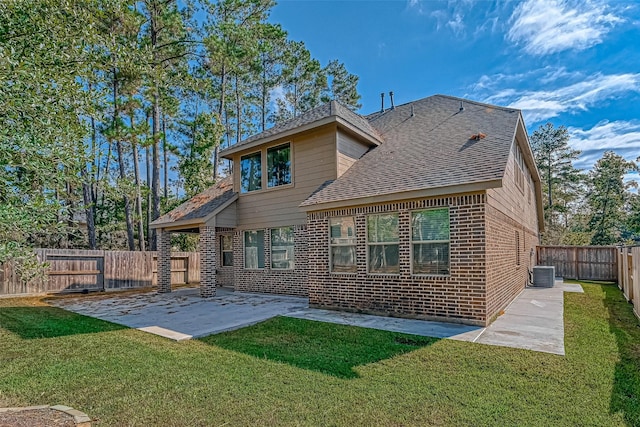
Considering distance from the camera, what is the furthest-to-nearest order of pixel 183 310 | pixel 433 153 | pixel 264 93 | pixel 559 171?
pixel 559 171, pixel 264 93, pixel 183 310, pixel 433 153

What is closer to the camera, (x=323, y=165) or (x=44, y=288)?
(x=323, y=165)

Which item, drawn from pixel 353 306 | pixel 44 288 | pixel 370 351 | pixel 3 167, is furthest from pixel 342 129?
pixel 44 288

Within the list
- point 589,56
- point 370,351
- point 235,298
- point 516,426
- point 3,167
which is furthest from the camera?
point 589,56

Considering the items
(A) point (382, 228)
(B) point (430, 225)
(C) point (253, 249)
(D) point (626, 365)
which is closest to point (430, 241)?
(B) point (430, 225)

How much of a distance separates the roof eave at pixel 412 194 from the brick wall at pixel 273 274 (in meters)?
2.13

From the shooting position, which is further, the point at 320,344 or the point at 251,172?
the point at 251,172

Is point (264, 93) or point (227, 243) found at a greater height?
point (264, 93)

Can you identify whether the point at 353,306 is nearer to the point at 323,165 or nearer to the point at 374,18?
the point at 323,165

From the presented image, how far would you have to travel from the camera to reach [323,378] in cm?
438

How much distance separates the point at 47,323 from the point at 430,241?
8.61 m

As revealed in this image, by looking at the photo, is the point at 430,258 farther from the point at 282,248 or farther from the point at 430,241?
the point at 282,248

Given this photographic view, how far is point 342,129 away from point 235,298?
20.6 feet

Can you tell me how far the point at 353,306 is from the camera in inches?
336

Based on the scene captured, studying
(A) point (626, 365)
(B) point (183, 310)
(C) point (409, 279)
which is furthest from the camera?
(B) point (183, 310)
